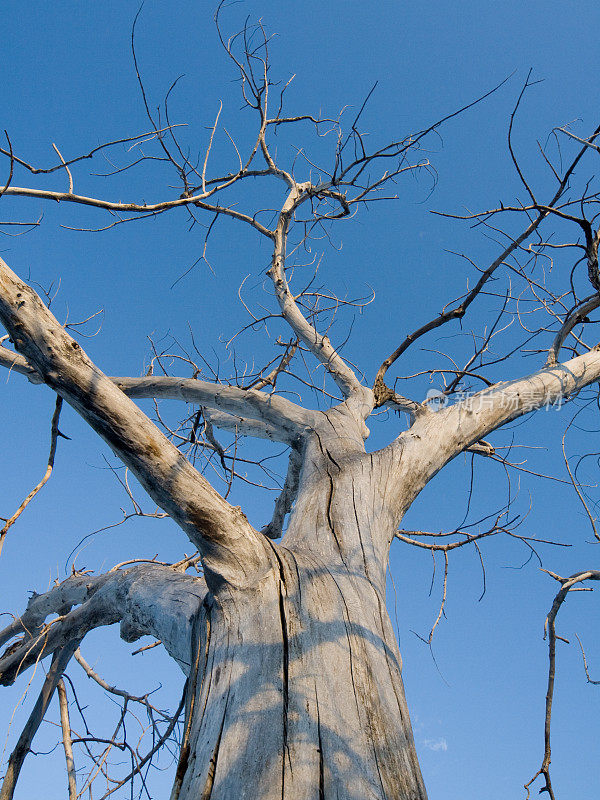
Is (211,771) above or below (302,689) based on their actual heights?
below

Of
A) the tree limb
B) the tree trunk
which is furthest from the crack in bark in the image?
the tree limb

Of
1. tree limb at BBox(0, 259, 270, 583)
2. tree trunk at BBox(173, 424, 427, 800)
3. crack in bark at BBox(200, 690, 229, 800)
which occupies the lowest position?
crack in bark at BBox(200, 690, 229, 800)

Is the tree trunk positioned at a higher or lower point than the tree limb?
lower

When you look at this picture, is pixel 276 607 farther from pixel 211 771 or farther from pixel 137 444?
pixel 137 444

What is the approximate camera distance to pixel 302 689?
1.04 metres

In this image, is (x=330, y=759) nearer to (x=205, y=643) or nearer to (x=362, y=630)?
(x=362, y=630)

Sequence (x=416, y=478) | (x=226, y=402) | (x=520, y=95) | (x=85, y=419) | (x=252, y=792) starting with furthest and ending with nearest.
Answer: (x=226, y=402)
(x=416, y=478)
(x=520, y=95)
(x=85, y=419)
(x=252, y=792)

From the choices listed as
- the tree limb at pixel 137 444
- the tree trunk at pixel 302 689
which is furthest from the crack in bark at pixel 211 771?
the tree limb at pixel 137 444

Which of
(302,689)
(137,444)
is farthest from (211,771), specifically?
(137,444)

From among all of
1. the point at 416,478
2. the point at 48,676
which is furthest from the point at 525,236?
the point at 48,676

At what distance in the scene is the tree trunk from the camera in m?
0.90

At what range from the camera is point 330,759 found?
35.9 inches

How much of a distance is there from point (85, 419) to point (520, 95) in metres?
1.94

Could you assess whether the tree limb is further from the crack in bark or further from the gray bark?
the crack in bark
